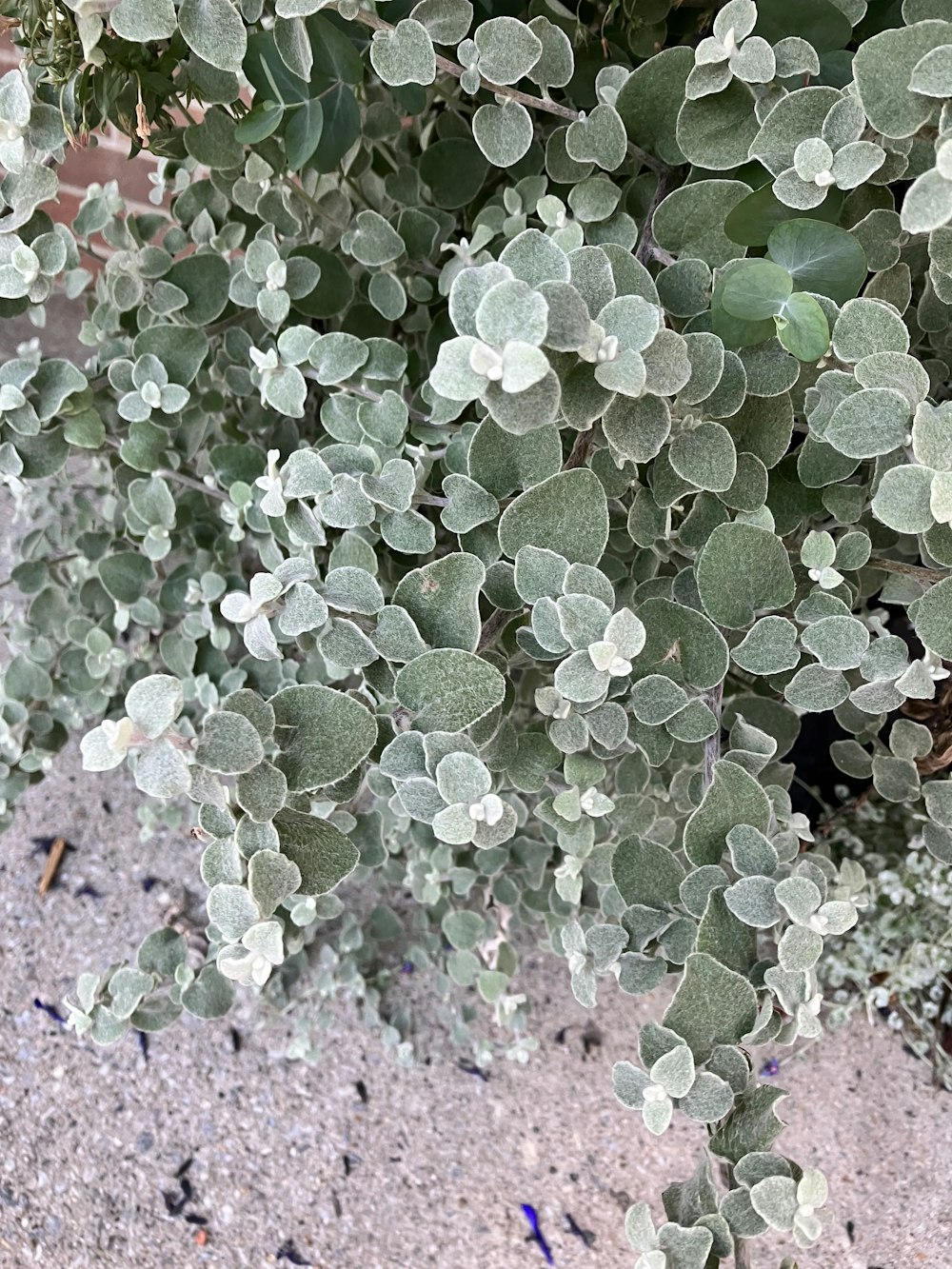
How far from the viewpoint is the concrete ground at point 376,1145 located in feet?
3.52

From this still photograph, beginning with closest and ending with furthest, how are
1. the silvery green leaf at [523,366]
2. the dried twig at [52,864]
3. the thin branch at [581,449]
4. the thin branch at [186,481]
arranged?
the silvery green leaf at [523,366] < the thin branch at [581,449] < the thin branch at [186,481] < the dried twig at [52,864]

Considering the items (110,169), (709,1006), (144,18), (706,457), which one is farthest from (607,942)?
(110,169)

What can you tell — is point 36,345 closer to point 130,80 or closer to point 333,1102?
point 130,80

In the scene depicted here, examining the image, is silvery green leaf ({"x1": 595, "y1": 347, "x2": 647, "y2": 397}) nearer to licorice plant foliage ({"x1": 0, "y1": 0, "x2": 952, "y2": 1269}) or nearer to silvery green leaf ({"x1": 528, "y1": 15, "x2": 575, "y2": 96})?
licorice plant foliage ({"x1": 0, "y1": 0, "x2": 952, "y2": 1269})

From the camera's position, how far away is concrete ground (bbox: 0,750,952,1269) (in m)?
1.07

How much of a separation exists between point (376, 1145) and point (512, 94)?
1.10 metres

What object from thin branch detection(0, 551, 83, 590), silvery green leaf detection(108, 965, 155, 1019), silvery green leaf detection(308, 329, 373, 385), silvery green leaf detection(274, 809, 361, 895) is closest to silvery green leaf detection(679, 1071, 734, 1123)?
silvery green leaf detection(274, 809, 361, 895)

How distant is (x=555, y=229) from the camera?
695 millimetres

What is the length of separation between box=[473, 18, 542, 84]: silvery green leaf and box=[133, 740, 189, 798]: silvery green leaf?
1.55 feet

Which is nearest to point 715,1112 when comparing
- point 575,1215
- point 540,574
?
point 540,574

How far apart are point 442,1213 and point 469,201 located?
3.50 ft

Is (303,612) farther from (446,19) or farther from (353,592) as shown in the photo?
(446,19)

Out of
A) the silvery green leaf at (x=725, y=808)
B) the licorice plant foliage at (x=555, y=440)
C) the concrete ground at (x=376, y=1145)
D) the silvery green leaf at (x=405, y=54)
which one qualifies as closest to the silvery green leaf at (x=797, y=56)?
the licorice plant foliage at (x=555, y=440)

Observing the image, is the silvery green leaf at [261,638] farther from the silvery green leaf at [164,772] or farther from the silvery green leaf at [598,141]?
the silvery green leaf at [598,141]
